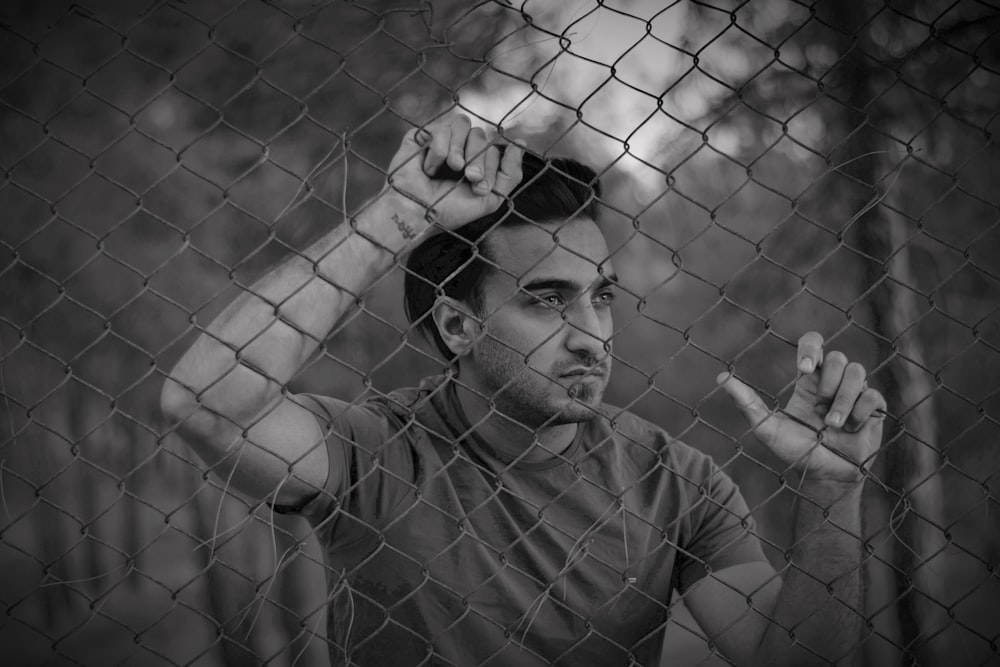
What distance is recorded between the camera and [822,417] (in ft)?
5.75

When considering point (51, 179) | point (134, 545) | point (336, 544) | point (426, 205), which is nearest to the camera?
point (426, 205)

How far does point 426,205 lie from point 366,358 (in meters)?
2.29

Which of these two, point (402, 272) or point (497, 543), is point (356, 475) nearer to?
point (497, 543)

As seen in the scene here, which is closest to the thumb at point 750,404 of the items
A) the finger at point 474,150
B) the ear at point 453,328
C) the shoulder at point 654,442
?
the shoulder at point 654,442

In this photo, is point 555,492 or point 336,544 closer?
point 336,544

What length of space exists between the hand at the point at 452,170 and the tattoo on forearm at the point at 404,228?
38mm

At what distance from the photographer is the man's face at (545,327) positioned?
1.89 m

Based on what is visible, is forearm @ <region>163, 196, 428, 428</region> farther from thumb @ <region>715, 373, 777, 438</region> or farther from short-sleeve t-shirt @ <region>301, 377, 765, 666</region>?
thumb @ <region>715, 373, 777, 438</region>

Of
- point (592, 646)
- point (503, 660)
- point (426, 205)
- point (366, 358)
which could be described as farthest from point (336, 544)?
point (366, 358)

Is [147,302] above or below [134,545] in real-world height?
above

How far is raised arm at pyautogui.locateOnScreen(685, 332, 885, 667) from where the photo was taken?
1.70 metres

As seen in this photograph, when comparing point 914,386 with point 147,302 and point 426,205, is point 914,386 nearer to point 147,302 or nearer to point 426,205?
point 426,205

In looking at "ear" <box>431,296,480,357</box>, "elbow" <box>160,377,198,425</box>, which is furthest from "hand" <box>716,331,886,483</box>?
"elbow" <box>160,377,198,425</box>

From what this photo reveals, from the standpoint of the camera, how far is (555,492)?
2.07m
